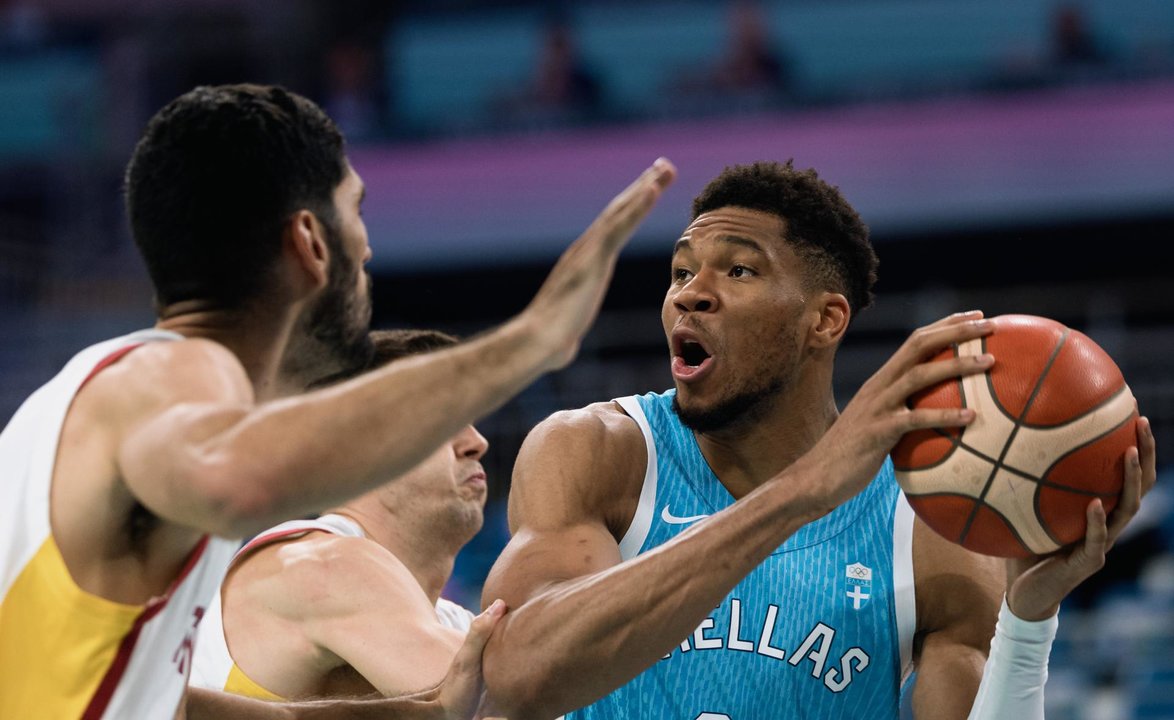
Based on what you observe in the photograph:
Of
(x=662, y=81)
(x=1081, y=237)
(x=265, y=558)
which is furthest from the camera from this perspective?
(x=662, y=81)

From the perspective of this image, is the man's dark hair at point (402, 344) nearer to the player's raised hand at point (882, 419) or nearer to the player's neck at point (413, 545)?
the player's neck at point (413, 545)

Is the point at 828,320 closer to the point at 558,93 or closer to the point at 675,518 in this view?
the point at 675,518

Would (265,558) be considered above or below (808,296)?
below

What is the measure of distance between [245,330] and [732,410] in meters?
1.83

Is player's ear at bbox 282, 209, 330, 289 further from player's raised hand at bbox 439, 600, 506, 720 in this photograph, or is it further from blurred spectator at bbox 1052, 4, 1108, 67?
blurred spectator at bbox 1052, 4, 1108, 67

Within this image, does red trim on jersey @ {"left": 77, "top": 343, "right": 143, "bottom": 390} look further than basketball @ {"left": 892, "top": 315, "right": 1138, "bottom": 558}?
No

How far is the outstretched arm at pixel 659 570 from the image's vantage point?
327 cm

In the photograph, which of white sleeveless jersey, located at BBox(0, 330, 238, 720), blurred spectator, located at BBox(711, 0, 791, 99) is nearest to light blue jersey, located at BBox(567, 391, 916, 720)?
white sleeveless jersey, located at BBox(0, 330, 238, 720)

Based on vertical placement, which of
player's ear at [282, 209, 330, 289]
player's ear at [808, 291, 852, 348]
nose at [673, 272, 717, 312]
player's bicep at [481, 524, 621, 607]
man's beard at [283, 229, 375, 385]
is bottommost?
player's bicep at [481, 524, 621, 607]

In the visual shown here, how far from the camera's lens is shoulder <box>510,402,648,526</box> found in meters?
4.04

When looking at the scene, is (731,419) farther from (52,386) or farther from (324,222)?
(52,386)

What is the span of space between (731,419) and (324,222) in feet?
5.79

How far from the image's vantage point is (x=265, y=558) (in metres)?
4.54

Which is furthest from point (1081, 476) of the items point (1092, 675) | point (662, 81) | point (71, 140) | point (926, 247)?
point (71, 140)
